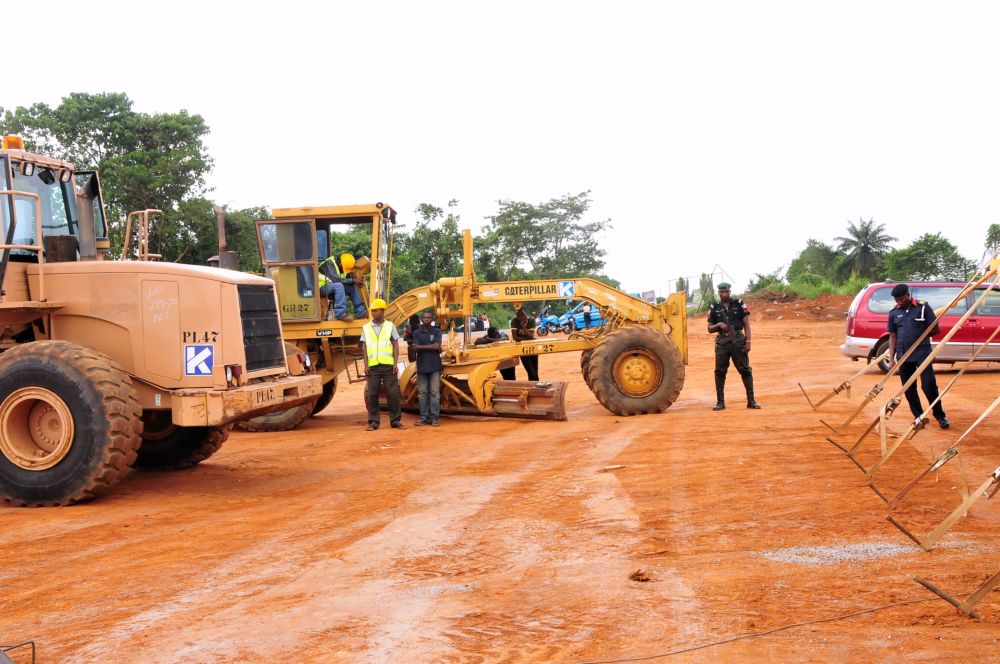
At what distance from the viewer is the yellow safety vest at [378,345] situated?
12867mm

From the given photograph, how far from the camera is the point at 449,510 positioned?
7363mm

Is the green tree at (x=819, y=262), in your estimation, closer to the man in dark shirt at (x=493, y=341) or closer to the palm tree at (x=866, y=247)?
the palm tree at (x=866, y=247)

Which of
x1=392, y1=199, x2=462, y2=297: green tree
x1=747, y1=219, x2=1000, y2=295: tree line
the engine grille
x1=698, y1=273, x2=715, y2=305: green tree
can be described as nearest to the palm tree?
x1=747, y1=219, x2=1000, y2=295: tree line

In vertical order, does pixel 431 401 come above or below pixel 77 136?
below

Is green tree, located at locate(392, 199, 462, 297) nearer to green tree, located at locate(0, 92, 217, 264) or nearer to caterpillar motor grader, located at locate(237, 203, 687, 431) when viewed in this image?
green tree, located at locate(0, 92, 217, 264)

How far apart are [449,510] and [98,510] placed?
3.08 m

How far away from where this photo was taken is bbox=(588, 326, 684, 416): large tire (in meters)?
13.5

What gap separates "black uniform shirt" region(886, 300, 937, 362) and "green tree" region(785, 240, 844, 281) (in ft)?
146

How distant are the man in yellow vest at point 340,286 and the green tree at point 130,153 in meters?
17.4

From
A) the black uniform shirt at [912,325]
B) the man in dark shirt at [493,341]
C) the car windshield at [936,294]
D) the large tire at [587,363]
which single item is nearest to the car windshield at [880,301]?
the car windshield at [936,294]

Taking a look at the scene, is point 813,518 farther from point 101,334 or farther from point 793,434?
point 101,334

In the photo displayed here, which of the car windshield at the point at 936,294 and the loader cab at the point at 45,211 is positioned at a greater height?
the loader cab at the point at 45,211

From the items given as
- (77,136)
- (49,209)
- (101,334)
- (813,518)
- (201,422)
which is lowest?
(813,518)

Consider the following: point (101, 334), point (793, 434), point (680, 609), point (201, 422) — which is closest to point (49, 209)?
point (101, 334)
